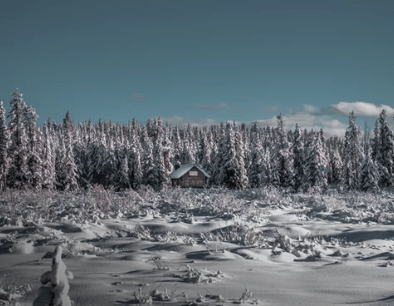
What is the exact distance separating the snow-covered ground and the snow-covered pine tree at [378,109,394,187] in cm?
3920

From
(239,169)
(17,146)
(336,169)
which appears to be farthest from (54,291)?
(336,169)

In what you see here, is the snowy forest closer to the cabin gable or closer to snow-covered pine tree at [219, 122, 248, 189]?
snow-covered pine tree at [219, 122, 248, 189]

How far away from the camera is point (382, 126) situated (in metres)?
47.6

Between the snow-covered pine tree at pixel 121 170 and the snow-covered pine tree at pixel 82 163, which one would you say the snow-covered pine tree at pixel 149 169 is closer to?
the snow-covered pine tree at pixel 121 170

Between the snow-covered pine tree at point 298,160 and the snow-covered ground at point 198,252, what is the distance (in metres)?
32.9

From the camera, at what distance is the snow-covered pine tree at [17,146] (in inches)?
1454

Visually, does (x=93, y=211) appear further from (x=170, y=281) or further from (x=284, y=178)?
(x=284, y=178)

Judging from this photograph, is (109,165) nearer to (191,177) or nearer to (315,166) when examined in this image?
(191,177)

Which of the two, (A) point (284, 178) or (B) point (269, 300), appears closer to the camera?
(B) point (269, 300)

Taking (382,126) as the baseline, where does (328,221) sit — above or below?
below

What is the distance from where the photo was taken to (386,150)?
47406mm

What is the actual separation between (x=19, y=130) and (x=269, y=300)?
40712 mm

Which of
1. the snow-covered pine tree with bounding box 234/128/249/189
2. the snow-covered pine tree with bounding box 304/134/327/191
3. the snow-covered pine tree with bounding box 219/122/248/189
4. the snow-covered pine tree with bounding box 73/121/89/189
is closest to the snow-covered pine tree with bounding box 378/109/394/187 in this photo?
the snow-covered pine tree with bounding box 304/134/327/191

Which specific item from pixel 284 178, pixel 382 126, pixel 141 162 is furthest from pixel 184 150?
pixel 382 126
